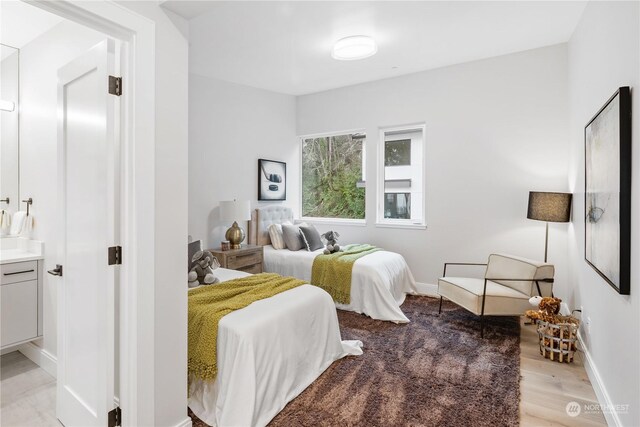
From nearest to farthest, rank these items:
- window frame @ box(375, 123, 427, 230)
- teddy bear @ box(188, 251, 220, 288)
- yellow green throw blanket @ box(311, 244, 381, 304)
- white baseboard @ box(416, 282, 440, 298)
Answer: teddy bear @ box(188, 251, 220, 288) < yellow green throw blanket @ box(311, 244, 381, 304) < white baseboard @ box(416, 282, 440, 298) < window frame @ box(375, 123, 427, 230)

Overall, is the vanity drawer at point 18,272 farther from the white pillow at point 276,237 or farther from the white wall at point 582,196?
the white wall at point 582,196

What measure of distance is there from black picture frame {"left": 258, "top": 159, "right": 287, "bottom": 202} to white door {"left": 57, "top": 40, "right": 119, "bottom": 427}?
3255 millimetres

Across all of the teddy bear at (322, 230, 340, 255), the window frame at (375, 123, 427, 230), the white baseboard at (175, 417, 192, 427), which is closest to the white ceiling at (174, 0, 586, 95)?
the window frame at (375, 123, 427, 230)

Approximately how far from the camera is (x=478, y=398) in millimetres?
2203

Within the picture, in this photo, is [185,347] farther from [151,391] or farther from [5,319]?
[5,319]

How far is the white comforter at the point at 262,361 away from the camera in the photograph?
1889 millimetres

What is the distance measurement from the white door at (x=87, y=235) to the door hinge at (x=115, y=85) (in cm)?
2

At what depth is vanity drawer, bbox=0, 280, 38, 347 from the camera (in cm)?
243

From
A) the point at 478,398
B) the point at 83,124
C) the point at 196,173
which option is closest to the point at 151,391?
the point at 83,124

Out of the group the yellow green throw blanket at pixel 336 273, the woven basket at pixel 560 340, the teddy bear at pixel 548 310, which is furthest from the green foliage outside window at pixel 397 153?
the woven basket at pixel 560 340

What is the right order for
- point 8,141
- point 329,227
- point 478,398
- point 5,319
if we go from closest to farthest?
point 478,398
point 5,319
point 8,141
point 329,227

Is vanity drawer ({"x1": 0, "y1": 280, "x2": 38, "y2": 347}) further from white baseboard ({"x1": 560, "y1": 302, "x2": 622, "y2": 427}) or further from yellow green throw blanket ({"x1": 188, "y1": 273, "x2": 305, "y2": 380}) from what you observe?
white baseboard ({"x1": 560, "y1": 302, "x2": 622, "y2": 427})

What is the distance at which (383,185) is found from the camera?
16.7 ft

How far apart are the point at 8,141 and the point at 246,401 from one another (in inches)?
122
